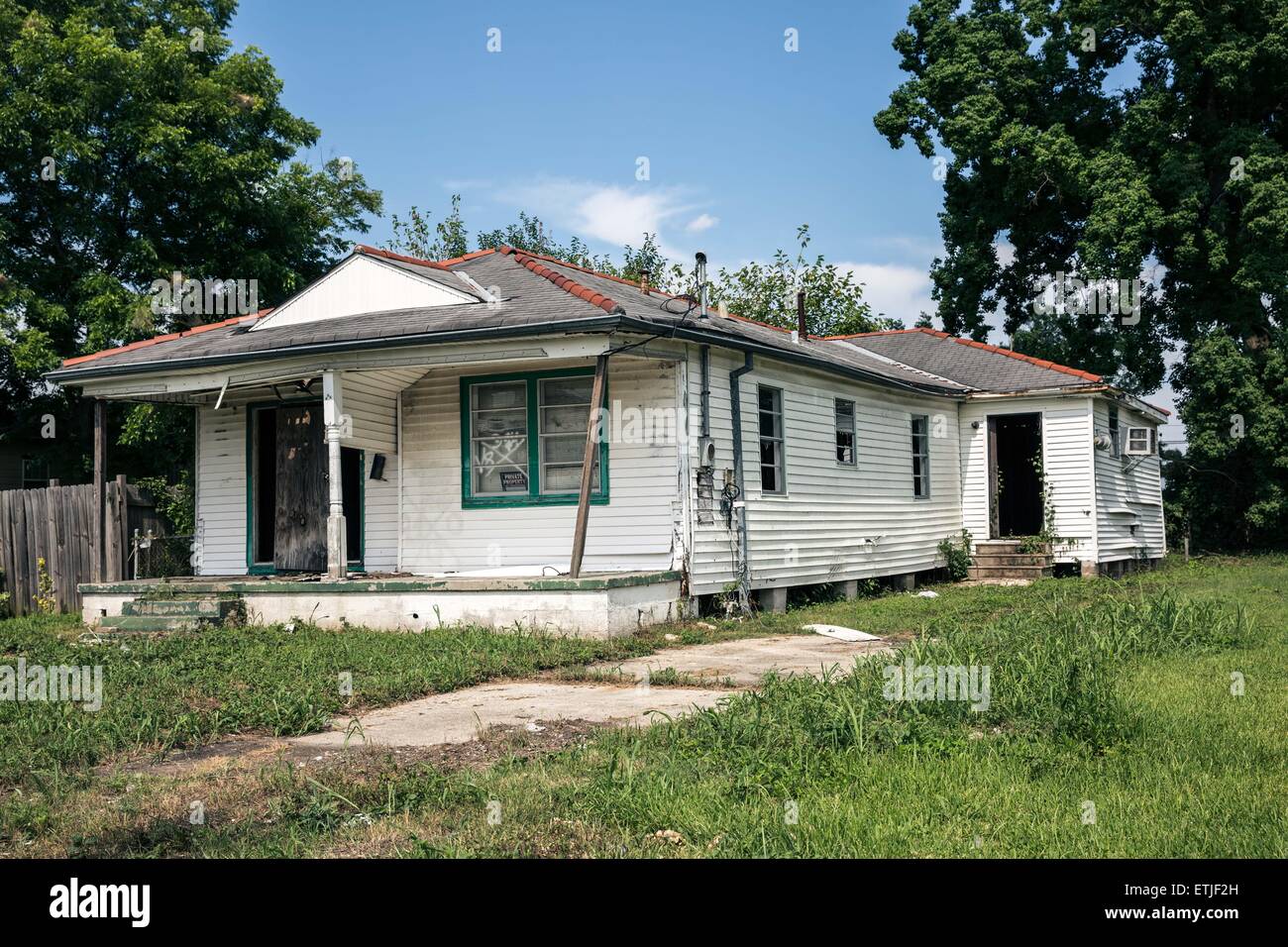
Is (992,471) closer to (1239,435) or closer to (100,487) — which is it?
(1239,435)

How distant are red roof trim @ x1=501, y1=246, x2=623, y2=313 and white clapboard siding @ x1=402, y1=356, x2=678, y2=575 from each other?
88cm

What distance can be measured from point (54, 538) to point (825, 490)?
438 inches

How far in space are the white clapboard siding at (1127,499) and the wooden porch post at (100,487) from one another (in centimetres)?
1649

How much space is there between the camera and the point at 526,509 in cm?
1345

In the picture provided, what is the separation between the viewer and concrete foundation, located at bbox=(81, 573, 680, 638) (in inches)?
435

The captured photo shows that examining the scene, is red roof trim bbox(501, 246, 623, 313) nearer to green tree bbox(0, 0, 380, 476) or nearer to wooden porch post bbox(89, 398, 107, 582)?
wooden porch post bbox(89, 398, 107, 582)

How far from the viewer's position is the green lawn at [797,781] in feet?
13.5

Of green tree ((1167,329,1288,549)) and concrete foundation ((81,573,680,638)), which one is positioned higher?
green tree ((1167,329,1288,549))

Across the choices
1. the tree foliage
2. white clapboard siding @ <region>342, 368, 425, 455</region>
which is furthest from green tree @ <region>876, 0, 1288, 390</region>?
white clapboard siding @ <region>342, 368, 425, 455</region>

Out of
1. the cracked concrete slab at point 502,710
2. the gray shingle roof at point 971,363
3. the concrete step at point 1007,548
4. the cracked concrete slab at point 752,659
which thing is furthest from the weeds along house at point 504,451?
the gray shingle roof at point 971,363

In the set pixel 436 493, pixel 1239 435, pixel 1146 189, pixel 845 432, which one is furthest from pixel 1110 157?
pixel 436 493

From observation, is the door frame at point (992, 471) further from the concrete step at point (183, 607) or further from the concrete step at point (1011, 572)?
the concrete step at point (183, 607)

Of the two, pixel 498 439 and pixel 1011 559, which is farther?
pixel 1011 559
